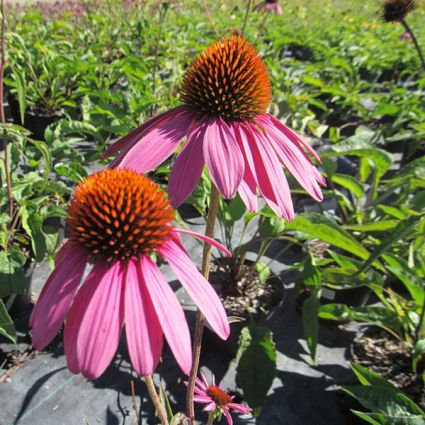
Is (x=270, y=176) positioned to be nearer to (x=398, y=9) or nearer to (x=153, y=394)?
(x=153, y=394)

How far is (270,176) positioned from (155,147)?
0.65 ft

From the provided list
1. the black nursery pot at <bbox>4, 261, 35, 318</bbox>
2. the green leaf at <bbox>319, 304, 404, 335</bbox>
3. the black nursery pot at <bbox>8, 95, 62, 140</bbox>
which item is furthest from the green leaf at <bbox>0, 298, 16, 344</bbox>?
the black nursery pot at <bbox>8, 95, 62, 140</bbox>

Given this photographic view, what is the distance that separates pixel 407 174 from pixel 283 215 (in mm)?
1021

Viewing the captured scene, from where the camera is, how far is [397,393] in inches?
36.4

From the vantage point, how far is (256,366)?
1.10 metres

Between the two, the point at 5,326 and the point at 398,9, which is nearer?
the point at 5,326

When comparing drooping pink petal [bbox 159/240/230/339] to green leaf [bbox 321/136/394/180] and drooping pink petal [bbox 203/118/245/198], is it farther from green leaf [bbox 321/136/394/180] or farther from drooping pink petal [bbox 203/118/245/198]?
green leaf [bbox 321/136/394/180]

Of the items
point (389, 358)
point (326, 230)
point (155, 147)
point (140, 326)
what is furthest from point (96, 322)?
point (389, 358)

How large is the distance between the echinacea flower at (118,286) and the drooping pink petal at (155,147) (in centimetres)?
5

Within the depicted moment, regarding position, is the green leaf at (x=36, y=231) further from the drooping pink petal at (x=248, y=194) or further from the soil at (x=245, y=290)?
the drooping pink petal at (x=248, y=194)

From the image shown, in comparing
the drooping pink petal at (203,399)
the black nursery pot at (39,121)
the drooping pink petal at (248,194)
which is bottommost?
the drooping pink petal at (203,399)

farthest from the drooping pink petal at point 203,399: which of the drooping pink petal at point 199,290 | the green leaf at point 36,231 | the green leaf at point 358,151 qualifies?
the green leaf at point 358,151

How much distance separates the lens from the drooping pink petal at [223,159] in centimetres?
59

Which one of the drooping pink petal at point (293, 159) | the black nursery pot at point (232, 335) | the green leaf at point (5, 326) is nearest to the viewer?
the drooping pink petal at point (293, 159)
